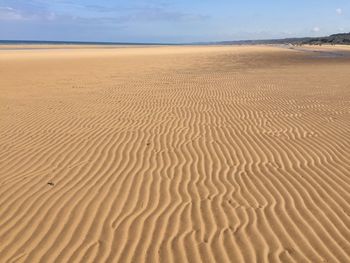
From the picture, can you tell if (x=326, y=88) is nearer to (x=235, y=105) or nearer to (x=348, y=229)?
(x=235, y=105)

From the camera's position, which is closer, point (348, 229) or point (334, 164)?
point (348, 229)

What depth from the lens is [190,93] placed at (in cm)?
1468

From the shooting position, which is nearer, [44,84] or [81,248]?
[81,248]

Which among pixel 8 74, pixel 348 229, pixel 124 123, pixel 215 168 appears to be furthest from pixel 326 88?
pixel 8 74

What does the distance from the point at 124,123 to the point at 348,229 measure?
6.20 meters

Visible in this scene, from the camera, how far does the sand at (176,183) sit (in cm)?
432

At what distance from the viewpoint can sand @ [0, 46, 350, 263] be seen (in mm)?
4316

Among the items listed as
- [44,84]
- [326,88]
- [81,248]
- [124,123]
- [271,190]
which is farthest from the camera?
[44,84]

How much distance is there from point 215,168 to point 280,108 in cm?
561

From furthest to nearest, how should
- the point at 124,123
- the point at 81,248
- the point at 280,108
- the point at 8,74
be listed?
the point at 8,74 → the point at 280,108 → the point at 124,123 → the point at 81,248

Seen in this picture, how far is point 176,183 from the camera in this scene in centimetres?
602

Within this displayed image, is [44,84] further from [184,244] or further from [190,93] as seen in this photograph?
[184,244]

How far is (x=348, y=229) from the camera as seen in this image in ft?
15.1

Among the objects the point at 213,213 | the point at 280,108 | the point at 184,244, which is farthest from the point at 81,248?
the point at 280,108
